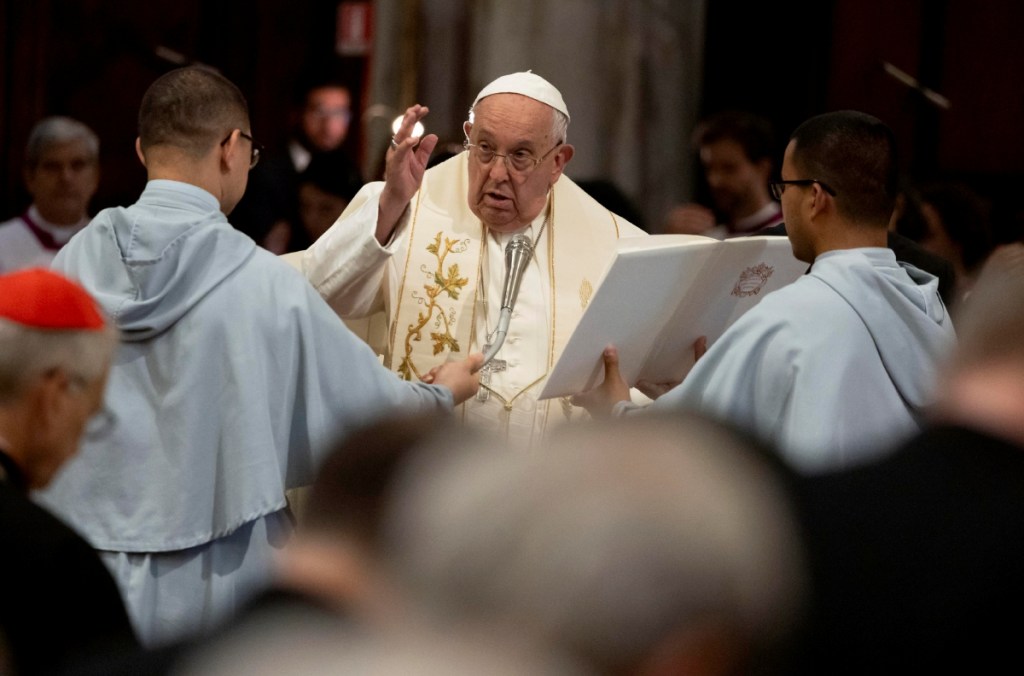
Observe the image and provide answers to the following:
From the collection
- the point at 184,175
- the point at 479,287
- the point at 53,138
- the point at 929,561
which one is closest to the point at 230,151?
the point at 184,175

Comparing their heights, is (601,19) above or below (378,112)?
above

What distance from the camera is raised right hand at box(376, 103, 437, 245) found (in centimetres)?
417

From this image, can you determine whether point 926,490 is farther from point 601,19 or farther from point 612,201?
point 601,19

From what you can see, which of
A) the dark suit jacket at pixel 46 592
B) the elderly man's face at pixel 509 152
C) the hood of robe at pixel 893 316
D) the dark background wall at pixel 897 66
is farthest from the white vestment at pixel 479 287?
the dark background wall at pixel 897 66

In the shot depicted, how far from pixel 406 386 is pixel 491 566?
2574mm

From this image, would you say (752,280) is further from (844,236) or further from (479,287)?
→ (479,287)

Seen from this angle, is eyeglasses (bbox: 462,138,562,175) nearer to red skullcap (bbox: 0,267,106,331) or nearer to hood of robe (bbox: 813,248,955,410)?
hood of robe (bbox: 813,248,955,410)

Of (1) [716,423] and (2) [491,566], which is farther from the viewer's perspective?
(1) [716,423]

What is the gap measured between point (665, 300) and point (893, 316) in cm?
64

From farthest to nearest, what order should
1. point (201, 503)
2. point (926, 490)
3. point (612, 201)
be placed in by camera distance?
point (612, 201), point (201, 503), point (926, 490)

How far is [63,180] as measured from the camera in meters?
7.01

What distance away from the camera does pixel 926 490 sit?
217 cm

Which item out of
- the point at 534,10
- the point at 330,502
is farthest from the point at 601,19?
the point at 330,502

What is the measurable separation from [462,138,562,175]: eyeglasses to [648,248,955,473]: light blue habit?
93 centimetres
